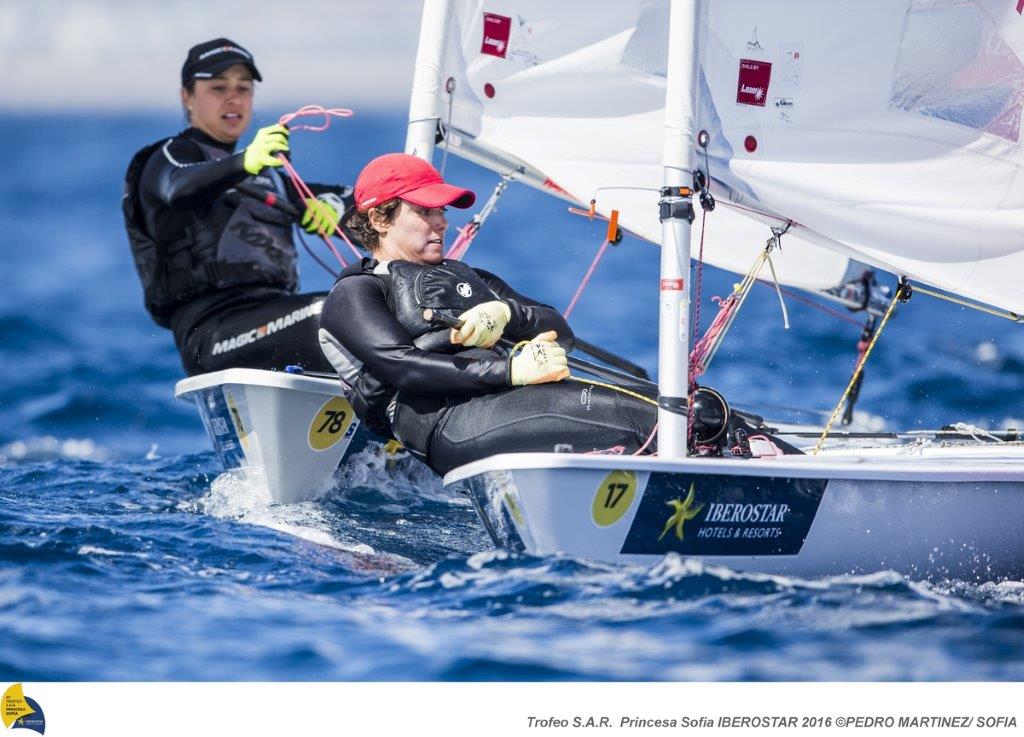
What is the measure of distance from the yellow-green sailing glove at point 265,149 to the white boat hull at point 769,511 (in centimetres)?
152

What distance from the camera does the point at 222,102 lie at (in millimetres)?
5578

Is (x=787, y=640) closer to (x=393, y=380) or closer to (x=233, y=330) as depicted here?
(x=393, y=380)

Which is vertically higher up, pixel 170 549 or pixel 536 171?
pixel 536 171

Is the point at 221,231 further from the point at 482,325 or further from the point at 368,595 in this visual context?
the point at 368,595

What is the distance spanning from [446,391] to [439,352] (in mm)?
144

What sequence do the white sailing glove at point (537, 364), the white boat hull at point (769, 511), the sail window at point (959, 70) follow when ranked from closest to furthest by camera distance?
the white boat hull at point (769, 511)
the white sailing glove at point (537, 364)
the sail window at point (959, 70)

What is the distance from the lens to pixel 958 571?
4078 mm

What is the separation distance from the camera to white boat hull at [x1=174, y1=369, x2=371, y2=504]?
493cm

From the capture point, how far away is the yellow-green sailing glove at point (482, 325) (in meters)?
4.00

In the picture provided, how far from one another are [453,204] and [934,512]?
1503 millimetres
